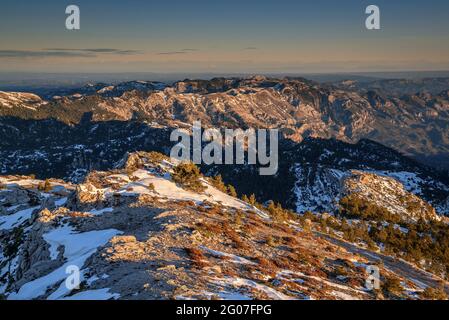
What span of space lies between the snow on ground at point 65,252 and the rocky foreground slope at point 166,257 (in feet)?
0.49

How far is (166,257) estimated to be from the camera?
35375 mm

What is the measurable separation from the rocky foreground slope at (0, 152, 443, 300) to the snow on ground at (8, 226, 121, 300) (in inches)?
5.8

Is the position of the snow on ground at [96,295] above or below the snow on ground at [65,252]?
above

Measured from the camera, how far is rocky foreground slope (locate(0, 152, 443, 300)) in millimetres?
29953

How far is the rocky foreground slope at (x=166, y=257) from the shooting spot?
98.3ft

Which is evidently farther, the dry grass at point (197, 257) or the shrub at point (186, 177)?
the shrub at point (186, 177)

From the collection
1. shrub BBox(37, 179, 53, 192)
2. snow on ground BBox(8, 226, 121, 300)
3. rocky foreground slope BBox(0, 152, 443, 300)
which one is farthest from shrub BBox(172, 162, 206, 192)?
shrub BBox(37, 179, 53, 192)

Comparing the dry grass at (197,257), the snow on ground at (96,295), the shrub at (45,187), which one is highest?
the dry grass at (197,257)

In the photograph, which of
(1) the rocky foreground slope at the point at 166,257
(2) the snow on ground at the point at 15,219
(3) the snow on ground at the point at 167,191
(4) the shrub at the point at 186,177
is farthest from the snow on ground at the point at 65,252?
→ (4) the shrub at the point at 186,177

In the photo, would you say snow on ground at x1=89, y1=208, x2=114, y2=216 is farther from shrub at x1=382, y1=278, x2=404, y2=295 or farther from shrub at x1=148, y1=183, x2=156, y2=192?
shrub at x1=382, y1=278, x2=404, y2=295

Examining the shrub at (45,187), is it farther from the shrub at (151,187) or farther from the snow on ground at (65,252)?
the snow on ground at (65,252)
